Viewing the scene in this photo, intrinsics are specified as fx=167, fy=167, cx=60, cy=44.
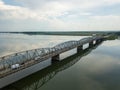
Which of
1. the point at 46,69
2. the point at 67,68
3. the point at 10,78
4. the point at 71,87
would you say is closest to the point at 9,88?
the point at 10,78

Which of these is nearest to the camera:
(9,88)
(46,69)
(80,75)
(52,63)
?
(9,88)

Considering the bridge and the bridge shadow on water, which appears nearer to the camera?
the bridge shadow on water

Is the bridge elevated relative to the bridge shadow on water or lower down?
elevated

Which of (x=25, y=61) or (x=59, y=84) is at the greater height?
(x=25, y=61)

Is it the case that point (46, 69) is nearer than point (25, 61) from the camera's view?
No

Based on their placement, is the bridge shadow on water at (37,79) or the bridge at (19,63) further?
the bridge at (19,63)

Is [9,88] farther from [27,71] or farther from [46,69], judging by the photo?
[46,69]

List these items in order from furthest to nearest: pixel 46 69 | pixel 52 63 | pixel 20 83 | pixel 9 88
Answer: pixel 52 63, pixel 46 69, pixel 20 83, pixel 9 88

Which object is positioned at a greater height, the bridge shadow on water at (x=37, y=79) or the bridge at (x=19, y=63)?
the bridge at (x=19, y=63)

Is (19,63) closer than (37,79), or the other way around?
(19,63)

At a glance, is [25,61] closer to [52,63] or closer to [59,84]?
[59,84]

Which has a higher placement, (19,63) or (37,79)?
(19,63)
